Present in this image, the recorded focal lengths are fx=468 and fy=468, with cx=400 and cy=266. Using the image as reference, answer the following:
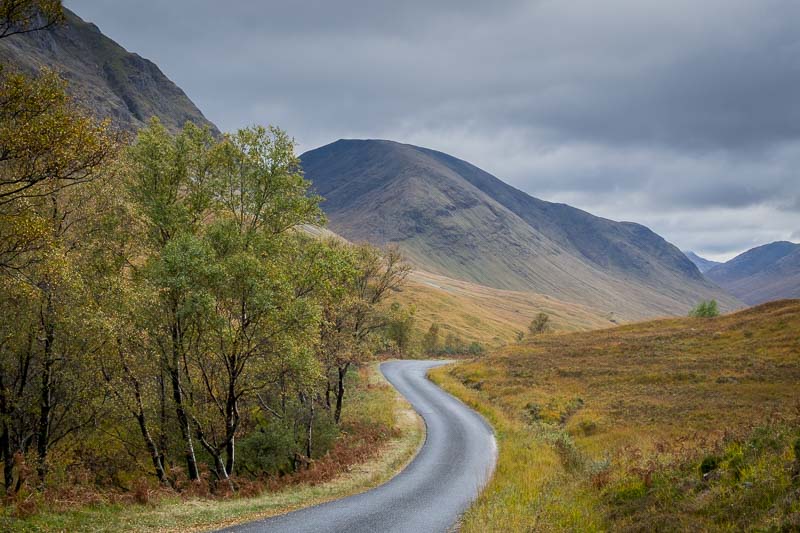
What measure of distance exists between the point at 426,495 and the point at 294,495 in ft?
17.9

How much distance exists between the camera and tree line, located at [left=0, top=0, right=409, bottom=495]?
18688mm

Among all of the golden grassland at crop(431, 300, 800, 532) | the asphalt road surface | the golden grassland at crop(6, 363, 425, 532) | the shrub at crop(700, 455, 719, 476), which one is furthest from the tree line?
the shrub at crop(700, 455, 719, 476)

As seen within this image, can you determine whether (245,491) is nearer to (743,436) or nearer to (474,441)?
(474,441)

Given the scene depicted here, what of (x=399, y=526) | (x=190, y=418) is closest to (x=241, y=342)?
(x=190, y=418)

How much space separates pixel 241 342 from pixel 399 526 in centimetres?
1042

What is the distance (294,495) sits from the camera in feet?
62.2

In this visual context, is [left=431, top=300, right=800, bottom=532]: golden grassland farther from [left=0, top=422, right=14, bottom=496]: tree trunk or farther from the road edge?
[left=0, top=422, right=14, bottom=496]: tree trunk

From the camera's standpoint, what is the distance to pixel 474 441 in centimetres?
2998

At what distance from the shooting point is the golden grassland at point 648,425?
1305 centimetres

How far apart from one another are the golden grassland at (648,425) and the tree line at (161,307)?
12228 mm

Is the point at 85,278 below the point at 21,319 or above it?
above

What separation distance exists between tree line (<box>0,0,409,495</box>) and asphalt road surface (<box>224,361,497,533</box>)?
6381 mm

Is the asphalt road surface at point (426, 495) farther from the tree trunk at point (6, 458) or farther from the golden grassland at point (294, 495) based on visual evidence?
the tree trunk at point (6, 458)

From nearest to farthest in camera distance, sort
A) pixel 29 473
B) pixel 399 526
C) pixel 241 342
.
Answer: pixel 399 526 → pixel 29 473 → pixel 241 342
